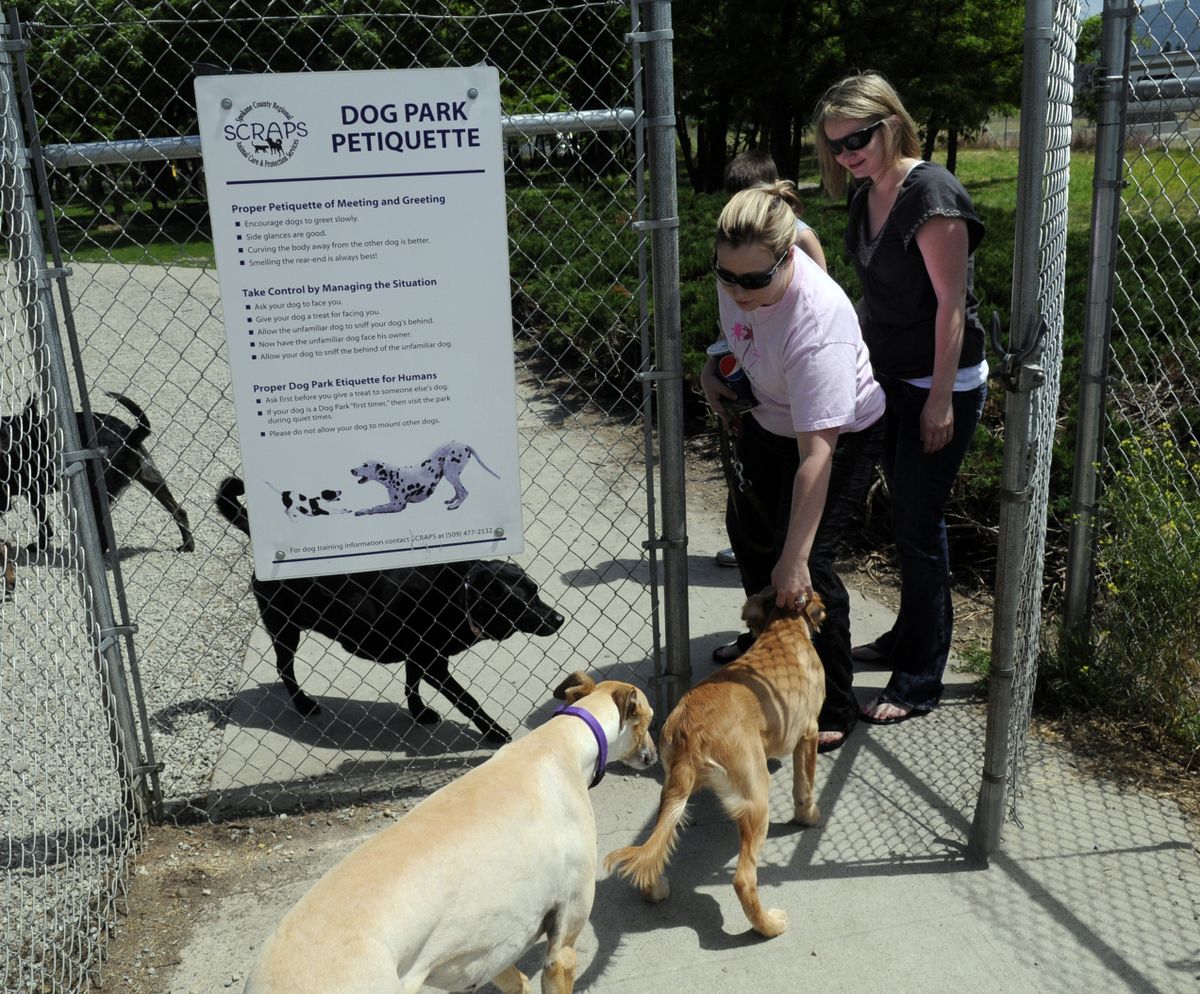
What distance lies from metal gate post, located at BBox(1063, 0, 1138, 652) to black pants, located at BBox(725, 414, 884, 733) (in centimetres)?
89

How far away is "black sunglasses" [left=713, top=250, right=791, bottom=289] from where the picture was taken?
294 cm

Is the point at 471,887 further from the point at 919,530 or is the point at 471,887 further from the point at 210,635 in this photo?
the point at 210,635

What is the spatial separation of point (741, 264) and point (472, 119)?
2.79 ft

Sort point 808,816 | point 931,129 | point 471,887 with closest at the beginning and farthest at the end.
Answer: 1. point 471,887
2. point 808,816
3. point 931,129

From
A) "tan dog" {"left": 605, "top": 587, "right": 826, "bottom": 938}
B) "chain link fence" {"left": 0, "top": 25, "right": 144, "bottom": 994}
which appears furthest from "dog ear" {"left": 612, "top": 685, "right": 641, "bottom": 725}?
"chain link fence" {"left": 0, "top": 25, "right": 144, "bottom": 994}

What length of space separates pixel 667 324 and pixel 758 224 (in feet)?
1.46

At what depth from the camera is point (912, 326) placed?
3473mm

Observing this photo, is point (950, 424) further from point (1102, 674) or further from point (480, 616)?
point (480, 616)

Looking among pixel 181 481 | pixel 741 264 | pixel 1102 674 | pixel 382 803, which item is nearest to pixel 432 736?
pixel 382 803

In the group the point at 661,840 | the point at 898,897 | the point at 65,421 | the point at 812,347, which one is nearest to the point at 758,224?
the point at 812,347

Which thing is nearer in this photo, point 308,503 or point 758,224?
point 758,224

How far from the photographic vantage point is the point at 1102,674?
3732 millimetres

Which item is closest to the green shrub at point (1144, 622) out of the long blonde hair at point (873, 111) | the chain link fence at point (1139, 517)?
the chain link fence at point (1139, 517)

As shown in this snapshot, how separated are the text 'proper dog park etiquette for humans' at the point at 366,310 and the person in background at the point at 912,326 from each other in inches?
48.5
